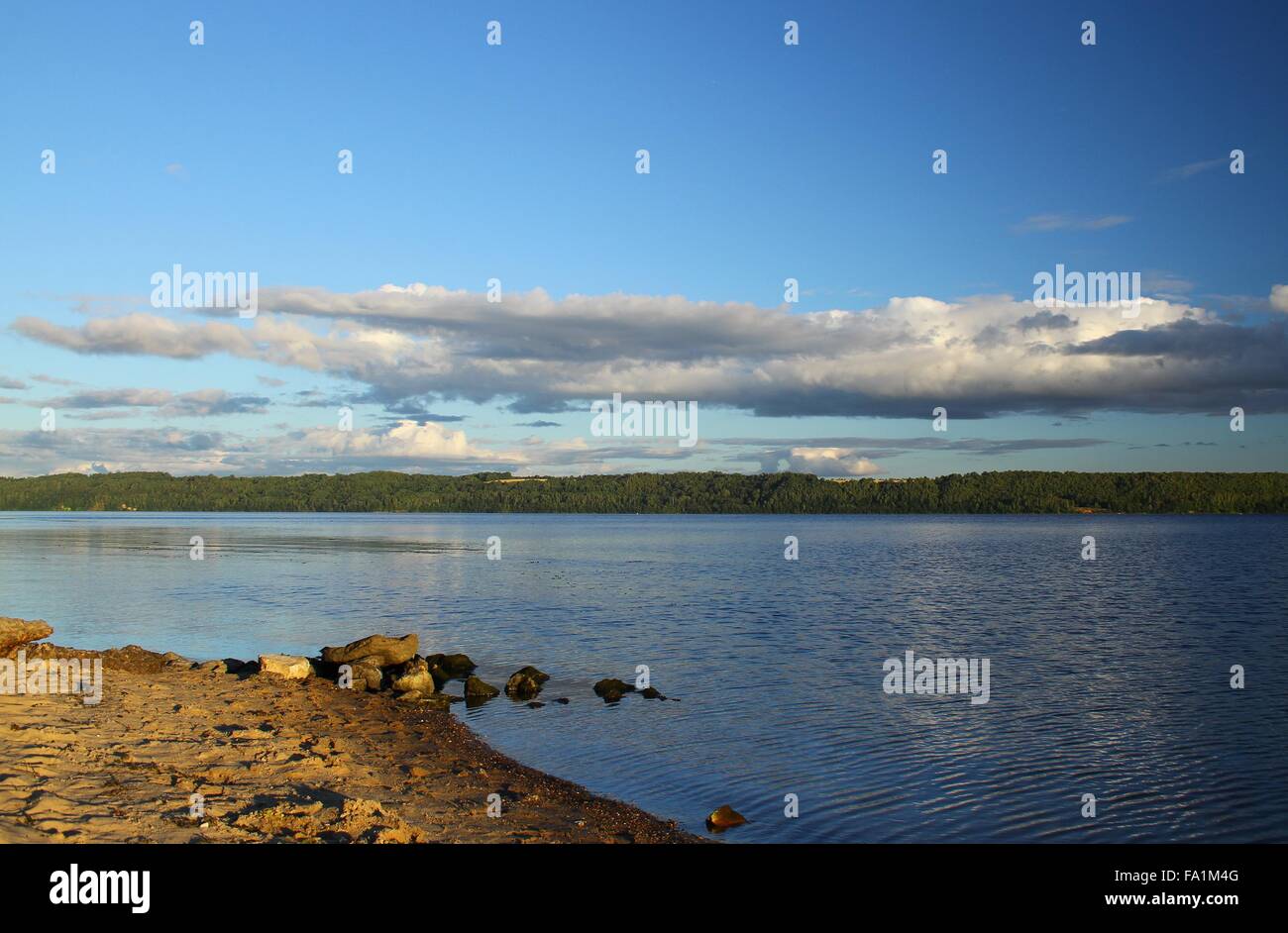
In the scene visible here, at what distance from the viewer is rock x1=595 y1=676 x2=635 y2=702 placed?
1029 inches

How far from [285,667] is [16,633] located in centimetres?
719

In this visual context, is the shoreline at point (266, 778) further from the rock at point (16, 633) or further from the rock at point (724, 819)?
the rock at point (16, 633)

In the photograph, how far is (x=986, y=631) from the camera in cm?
4022

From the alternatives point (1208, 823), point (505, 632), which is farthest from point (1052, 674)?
point (505, 632)

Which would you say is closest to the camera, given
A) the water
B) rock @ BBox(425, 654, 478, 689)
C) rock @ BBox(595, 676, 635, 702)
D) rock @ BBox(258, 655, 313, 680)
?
the water

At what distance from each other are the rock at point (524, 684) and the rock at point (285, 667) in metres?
6.27

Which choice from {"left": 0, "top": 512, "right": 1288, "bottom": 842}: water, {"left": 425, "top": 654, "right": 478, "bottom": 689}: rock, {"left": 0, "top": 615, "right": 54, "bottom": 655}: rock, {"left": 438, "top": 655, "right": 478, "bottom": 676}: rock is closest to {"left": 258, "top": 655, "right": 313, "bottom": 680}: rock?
{"left": 425, "top": 654, "right": 478, "bottom": 689}: rock

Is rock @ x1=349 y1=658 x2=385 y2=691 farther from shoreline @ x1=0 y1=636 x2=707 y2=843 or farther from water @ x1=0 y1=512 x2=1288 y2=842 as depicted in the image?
water @ x1=0 y1=512 x2=1288 y2=842

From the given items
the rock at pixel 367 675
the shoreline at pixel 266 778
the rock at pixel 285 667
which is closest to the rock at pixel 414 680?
the rock at pixel 367 675

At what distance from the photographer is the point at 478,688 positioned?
26.6 meters

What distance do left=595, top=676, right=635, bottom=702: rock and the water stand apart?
0.38 metres

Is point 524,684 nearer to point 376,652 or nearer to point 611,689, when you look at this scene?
point 611,689

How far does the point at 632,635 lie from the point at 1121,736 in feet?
68.0
